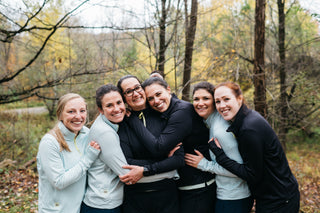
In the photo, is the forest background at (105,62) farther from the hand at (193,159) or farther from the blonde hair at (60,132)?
the hand at (193,159)

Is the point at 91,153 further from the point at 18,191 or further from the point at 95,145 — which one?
the point at 18,191

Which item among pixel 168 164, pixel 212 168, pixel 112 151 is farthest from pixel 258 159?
pixel 112 151

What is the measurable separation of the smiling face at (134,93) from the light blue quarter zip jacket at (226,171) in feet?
2.82

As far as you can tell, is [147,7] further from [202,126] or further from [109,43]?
[202,126]

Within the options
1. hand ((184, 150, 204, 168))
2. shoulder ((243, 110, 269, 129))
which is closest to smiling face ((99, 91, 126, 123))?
hand ((184, 150, 204, 168))

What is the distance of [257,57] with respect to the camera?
665 centimetres

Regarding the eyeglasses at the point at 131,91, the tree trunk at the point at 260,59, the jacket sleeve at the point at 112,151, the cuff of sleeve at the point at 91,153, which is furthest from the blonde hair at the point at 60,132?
the tree trunk at the point at 260,59

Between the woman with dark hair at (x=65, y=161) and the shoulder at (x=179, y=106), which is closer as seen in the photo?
the woman with dark hair at (x=65, y=161)

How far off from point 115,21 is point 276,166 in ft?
21.0

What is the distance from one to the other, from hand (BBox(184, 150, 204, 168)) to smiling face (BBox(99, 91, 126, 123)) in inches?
33.2

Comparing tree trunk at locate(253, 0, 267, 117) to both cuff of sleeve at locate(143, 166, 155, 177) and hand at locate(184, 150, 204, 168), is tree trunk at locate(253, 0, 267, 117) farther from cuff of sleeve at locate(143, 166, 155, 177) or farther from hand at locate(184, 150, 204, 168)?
cuff of sleeve at locate(143, 166, 155, 177)

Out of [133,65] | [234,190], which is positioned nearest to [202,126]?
[234,190]

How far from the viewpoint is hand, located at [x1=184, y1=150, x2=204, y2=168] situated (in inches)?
98.1

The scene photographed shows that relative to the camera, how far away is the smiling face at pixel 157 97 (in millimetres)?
2590
